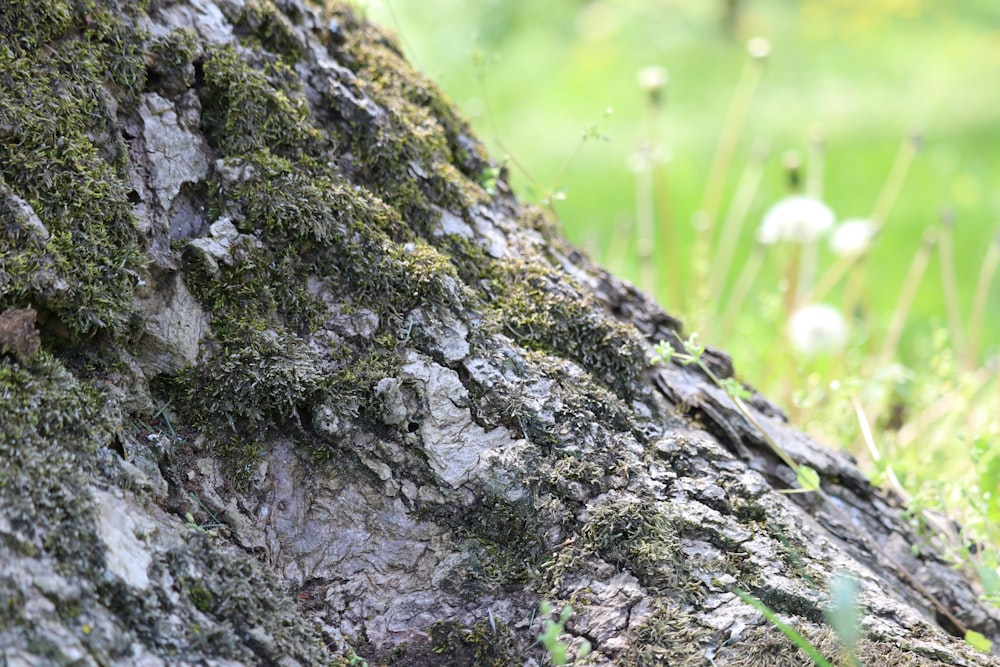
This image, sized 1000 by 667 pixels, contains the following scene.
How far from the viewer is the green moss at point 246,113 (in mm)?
1657

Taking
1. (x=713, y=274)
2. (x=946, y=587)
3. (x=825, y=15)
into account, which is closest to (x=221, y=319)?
(x=946, y=587)

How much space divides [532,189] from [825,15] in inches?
344

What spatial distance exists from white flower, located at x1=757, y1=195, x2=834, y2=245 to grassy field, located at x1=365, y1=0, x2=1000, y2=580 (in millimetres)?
199

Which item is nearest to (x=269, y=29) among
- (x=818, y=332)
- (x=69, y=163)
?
(x=69, y=163)

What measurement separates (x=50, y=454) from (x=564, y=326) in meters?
0.96

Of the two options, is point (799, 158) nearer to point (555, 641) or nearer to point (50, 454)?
point (555, 641)

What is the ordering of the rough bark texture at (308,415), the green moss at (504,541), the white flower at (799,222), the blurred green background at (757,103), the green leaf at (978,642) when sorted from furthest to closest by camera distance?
the blurred green background at (757,103)
the white flower at (799,222)
the green leaf at (978,642)
the green moss at (504,541)
the rough bark texture at (308,415)

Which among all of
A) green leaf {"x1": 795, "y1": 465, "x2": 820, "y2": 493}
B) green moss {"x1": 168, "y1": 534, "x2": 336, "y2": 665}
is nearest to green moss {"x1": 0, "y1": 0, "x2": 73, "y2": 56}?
green moss {"x1": 168, "y1": 534, "x2": 336, "y2": 665}

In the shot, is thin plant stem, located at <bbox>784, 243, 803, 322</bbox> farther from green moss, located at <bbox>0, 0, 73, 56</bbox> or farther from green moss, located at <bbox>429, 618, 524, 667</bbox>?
green moss, located at <bbox>0, 0, 73, 56</bbox>

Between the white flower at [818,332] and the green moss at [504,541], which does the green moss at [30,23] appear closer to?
the green moss at [504,541]

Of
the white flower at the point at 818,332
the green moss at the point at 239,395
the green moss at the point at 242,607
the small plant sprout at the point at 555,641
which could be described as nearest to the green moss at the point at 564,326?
the green moss at the point at 239,395

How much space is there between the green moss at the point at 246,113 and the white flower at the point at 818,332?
6.59 feet

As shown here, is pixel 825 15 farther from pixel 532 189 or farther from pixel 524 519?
pixel 524 519

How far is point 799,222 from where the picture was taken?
3.32 m
